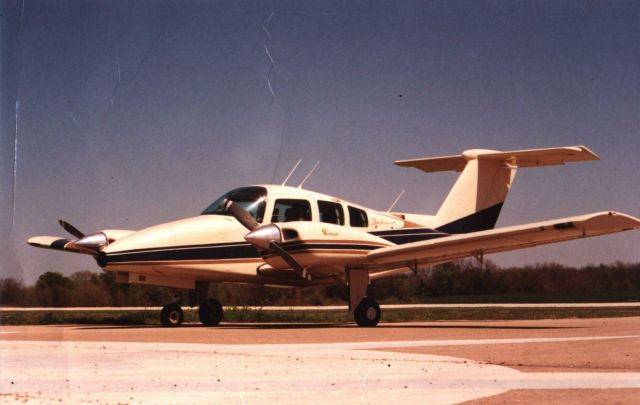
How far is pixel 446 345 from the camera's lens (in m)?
12.7

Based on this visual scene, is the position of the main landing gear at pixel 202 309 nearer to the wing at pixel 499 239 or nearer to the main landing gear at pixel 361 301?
the main landing gear at pixel 361 301

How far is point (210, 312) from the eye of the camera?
2045cm

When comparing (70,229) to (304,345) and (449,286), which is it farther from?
(449,286)

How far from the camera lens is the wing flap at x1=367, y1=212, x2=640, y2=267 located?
16031mm

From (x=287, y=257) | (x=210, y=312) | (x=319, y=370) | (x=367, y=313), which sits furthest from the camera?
(x=210, y=312)

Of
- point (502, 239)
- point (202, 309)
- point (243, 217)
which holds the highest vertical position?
point (243, 217)

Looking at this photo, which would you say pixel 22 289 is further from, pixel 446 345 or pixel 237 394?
pixel 237 394

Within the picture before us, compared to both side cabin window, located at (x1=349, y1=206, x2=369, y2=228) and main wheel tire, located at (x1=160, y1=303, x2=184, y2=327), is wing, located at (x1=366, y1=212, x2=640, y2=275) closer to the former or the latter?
side cabin window, located at (x1=349, y1=206, x2=369, y2=228)

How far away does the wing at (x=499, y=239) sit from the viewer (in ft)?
52.6

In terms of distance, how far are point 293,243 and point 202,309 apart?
3.70 m

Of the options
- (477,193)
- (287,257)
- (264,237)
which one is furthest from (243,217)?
(477,193)

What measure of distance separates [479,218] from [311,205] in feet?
20.9

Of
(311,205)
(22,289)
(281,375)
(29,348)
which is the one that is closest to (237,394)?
(281,375)

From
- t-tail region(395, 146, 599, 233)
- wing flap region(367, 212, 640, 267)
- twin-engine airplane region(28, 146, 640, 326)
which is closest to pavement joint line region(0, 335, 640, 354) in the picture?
wing flap region(367, 212, 640, 267)
